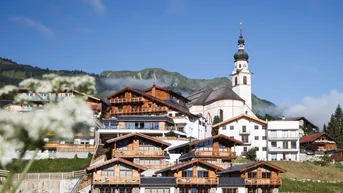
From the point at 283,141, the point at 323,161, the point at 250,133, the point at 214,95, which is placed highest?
the point at 214,95

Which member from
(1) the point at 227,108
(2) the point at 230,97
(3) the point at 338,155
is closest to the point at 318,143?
(3) the point at 338,155

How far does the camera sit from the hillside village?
52406 mm

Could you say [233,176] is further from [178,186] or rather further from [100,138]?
[100,138]

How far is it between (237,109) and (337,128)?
22270 millimetres

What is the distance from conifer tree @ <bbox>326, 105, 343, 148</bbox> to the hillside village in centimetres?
487

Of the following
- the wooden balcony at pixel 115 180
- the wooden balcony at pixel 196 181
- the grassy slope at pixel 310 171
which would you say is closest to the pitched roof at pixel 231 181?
the wooden balcony at pixel 196 181

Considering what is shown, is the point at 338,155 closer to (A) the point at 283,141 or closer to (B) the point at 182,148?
(A) the point at 283,141

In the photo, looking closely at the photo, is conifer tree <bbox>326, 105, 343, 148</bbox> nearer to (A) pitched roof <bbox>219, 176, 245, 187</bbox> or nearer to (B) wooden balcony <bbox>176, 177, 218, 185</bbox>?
(A) pitched roof <bbox>219, 176, 245, 187</bbox>

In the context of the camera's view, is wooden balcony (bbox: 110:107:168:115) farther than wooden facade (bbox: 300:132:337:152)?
No

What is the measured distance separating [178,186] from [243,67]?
80.5m

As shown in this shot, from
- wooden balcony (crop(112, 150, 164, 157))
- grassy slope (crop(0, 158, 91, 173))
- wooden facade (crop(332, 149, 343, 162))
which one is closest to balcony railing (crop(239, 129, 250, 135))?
wooden facade (crop(332, 149, 343, 162))

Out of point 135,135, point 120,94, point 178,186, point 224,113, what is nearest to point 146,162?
point 135,135

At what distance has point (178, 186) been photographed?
173 feet

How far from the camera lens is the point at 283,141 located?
3455 inches
